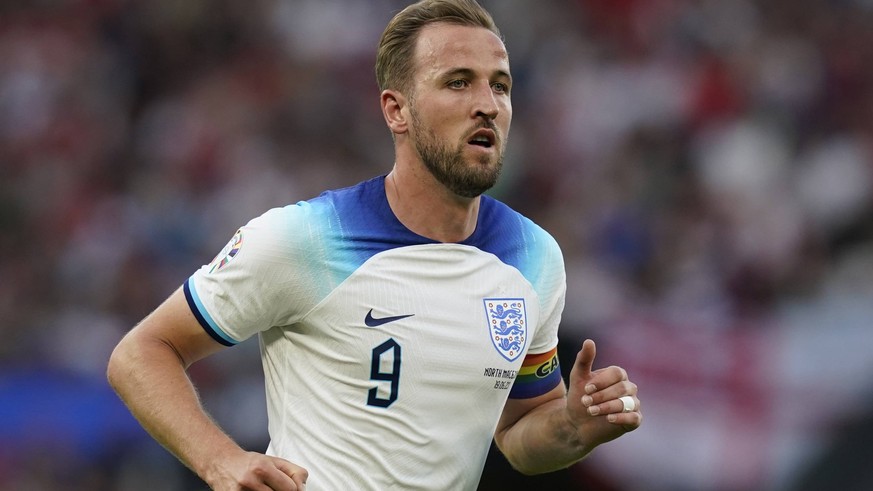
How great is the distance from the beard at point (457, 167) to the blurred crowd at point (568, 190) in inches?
135

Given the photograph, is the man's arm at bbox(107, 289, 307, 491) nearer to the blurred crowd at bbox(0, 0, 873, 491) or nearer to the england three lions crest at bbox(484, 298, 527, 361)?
the england three lions crest at bbox(484, 298, 527, 361)

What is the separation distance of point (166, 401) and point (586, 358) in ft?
4.41

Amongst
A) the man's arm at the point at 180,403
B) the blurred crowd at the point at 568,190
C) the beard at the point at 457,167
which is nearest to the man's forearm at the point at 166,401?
the man's arm at the point at 180,403

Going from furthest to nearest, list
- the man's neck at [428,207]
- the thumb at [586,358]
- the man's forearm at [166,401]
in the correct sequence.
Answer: the man's neck at [428,207] < the thumb at [586,358] < the man's forearm at [166,401]

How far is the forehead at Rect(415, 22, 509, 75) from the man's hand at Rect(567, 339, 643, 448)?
1038 mm

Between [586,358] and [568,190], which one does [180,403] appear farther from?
[568,190]

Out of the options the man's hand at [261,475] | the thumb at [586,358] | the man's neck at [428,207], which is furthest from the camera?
the man's neck at [428,207]

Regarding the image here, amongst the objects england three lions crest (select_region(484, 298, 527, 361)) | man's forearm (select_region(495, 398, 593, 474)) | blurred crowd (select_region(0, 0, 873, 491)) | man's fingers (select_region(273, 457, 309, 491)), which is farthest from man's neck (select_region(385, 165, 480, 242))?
blurred crowd (select_region(0, 0, 873, 491))

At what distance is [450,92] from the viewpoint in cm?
438

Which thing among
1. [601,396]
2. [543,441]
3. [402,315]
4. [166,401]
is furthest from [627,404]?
[166,401]

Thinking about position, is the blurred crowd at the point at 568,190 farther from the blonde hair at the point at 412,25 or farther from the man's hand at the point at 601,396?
the blonde hair at the point at 412,25

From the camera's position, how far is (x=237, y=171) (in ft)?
39.7

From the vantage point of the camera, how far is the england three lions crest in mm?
4359

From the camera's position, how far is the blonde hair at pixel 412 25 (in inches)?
178
